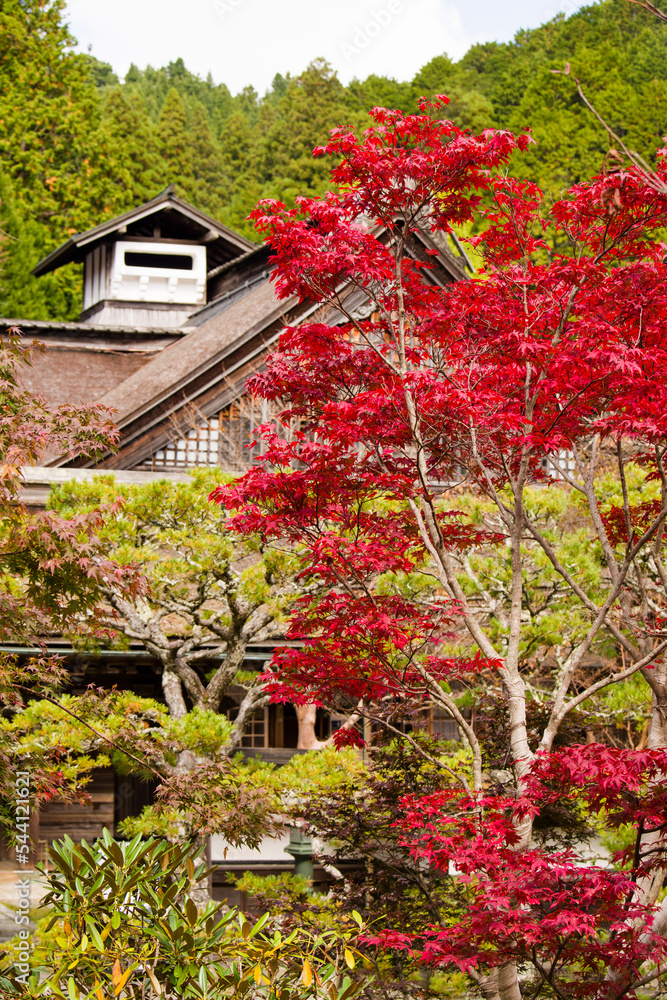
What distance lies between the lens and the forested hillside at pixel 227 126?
31.9 metres

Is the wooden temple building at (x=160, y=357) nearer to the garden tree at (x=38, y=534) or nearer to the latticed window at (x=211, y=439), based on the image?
the latticed window at (x=211, y=439)

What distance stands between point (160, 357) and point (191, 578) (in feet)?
A: 34.2

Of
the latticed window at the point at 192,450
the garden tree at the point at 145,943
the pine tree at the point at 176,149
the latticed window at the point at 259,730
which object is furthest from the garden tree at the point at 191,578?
the pine tree at the point at 176,149

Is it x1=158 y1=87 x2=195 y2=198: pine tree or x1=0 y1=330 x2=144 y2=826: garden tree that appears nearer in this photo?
x1=0 y1=330 x2=144 y2=826: garden tree

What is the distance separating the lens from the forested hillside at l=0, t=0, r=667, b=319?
31906mm

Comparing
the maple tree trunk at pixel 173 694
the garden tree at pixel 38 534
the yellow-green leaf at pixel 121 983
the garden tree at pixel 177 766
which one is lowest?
the yellow-green leaf at pixel 121 983

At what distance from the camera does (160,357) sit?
1920 cm

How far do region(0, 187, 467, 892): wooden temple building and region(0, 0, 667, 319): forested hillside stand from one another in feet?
15.9

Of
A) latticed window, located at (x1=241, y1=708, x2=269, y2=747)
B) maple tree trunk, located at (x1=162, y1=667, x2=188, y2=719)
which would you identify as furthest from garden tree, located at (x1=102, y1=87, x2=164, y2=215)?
maple tree trunk, located at (x1=162, y1=667, x2=188, y2=719)

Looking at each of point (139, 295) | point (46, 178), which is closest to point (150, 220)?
point (139, 295)

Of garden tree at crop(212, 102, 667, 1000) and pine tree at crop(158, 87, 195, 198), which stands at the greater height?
pine tree at crop(158, 87, 195, 198)

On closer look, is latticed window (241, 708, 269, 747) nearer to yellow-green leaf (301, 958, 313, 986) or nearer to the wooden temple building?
the wooden temple building

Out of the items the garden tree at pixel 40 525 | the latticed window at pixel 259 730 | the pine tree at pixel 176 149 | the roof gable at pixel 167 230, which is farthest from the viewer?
the pine tree at pixel 176 149

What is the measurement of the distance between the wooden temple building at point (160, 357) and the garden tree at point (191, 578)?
6.32 feet
